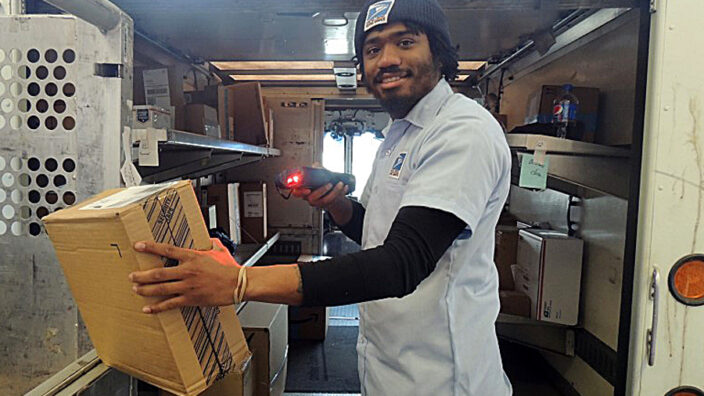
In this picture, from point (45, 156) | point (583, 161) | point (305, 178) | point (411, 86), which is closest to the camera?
point (45, 156)

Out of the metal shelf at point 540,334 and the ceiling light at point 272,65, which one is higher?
the ceiling light at point 272,65

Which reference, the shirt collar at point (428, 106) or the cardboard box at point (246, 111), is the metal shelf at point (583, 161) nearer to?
the shirt collar at point (428, 106)

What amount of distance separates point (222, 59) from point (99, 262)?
226cm

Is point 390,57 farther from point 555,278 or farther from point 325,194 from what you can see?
point 555,278

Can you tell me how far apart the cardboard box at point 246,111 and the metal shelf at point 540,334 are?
1667 millimetres

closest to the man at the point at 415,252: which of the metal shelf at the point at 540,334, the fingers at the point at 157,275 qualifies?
the fingers at the point at 157,275

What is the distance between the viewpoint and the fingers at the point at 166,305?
66 cm

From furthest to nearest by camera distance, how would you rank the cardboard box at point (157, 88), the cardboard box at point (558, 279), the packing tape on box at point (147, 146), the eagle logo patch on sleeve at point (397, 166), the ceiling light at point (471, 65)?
the ceiling light at point (471, 65) < the cardboard box at point (558, 279) < the cardboard box at point (157, 88) < the eagle logo patch on sleeve at point (397, 166) < the packing tape on box at point (147, 146)

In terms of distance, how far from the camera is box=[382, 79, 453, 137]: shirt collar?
3.50 feet

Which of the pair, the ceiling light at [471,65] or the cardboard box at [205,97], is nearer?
the cardboard box at [205,97]

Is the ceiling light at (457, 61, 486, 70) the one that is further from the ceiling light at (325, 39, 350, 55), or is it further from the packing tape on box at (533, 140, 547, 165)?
the packing tape on box at (533, 140, 547, 165)

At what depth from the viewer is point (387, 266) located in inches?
29.6

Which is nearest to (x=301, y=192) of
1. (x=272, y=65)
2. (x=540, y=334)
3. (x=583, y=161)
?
(x=583, y=161)

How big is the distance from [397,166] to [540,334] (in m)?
1.43
